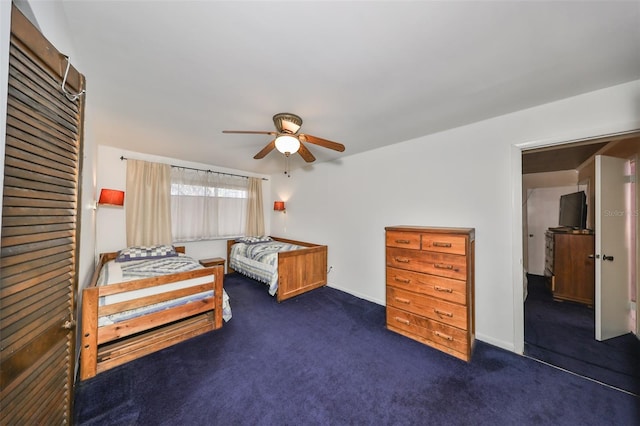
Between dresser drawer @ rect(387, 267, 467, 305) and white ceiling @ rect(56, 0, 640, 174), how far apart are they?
5.38 feet

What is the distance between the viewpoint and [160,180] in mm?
3766

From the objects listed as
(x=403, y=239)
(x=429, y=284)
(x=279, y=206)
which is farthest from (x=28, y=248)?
(x=279, y=206)

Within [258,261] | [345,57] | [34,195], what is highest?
[345,57]

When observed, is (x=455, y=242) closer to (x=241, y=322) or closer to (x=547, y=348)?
(x=547, y=348)

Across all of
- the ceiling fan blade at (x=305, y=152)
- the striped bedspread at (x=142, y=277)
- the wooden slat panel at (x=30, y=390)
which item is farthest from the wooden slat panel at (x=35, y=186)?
the ceiling fan blade at (x=305, y=152)

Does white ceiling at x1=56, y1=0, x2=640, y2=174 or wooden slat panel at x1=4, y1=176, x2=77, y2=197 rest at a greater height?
white ceiling at x1=56, y1=0, x2=640, y2=174

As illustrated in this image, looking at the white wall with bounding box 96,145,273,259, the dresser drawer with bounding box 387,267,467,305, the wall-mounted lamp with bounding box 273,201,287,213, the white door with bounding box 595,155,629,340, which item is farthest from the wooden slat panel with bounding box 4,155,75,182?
the white door with bounding box 595,155,629,340

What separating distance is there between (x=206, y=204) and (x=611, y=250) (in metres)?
5.67

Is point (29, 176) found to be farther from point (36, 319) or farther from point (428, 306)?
point (428, 306)

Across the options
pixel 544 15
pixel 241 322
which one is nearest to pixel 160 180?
pixel 241 322

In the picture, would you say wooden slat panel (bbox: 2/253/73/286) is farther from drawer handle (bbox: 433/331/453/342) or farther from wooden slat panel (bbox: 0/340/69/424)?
drawer handle (bbox: 433/331/453/342)

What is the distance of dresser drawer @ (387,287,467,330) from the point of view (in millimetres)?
1985

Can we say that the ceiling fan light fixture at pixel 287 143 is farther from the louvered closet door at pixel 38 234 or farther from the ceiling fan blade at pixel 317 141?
the louvered closet door at pixel 38 234

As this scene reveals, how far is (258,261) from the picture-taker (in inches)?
143
